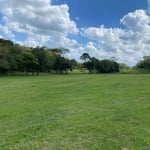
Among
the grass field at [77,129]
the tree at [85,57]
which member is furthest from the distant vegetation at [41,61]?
the grass field at [77,129]

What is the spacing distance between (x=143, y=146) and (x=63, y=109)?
255 inches

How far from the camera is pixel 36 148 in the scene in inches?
281

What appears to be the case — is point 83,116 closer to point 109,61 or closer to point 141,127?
point 141,127

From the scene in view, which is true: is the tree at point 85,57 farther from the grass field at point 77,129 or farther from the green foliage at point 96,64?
the grass field at point 77,129

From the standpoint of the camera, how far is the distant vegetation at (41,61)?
237 ft

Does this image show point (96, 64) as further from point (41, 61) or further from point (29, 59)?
point (29, 59)

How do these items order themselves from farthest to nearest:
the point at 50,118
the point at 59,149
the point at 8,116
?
the point at 8,116 < the point at 50,118 < the point at 59,149

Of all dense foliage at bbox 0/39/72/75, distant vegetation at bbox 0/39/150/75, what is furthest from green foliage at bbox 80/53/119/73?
dense foliage at bbox 0/39/72/75

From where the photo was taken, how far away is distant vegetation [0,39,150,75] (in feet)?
237

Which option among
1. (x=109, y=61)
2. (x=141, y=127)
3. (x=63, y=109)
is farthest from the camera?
(x=109, y=61)

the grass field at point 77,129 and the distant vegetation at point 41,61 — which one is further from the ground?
the distant vegetation at point 41,61

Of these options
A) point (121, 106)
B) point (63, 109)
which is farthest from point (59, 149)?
point (121, 106)

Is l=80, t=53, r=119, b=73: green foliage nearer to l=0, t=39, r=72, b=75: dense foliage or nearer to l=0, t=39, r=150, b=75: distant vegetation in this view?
l=0, t=39, r=150, b=75: distant vegetation

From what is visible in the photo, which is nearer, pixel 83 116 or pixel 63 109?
pixel 83 116
